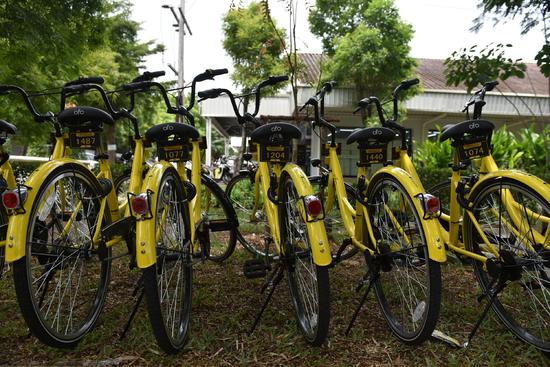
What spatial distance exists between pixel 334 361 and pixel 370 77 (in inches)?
417

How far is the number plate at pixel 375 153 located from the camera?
2828 millimetres

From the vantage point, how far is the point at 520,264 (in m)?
2.17

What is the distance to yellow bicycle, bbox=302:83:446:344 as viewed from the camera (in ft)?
6.99

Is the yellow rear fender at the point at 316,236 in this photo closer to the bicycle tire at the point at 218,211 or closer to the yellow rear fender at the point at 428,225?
the yellow rear fender at the point at 428,225

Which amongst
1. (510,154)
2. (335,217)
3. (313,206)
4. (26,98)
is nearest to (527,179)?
(313,206)

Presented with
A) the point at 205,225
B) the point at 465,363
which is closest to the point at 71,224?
the point at 205,225

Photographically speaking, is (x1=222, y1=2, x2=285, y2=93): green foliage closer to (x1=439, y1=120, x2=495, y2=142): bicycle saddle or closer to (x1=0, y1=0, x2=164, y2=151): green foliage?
(x1=0, y1=0, x2=164, y2=151): green foliage

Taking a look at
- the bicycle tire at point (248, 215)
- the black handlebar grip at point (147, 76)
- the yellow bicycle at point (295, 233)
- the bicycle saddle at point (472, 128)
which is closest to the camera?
the yellow bicycle at point (295, 233)

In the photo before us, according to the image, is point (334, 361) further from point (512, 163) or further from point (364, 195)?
point (512, 163)

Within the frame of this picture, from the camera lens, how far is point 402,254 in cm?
241

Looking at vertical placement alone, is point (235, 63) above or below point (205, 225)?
above

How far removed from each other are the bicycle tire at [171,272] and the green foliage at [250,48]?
8.35m

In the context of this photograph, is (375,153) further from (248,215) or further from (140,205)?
(248,215)

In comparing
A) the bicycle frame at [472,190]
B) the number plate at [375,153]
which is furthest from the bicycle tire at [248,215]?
the bicycle frame at [472,190]
